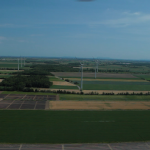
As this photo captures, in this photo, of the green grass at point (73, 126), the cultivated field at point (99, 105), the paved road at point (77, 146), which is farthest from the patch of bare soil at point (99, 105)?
the paved road at point (77, 146)

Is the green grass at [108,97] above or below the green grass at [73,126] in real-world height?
above

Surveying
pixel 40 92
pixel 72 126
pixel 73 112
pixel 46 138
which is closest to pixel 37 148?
pixel 46 138

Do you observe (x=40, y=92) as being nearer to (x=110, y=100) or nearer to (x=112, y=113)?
(x=110, y=100)

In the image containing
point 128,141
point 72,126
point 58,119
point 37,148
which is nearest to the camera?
point 37,148

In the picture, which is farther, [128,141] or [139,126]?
[139,126]

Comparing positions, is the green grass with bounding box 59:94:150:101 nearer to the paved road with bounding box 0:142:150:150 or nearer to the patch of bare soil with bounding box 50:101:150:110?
the patch of bare soil with bounding box 50:101:150:110

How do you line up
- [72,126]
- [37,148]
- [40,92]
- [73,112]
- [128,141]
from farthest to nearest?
1. [40,92]
2. [73,112]
3. [72,126]
4. [128,141]
5. [37,148]

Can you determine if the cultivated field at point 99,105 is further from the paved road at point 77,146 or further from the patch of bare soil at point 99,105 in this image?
the paved road at point 77,146
